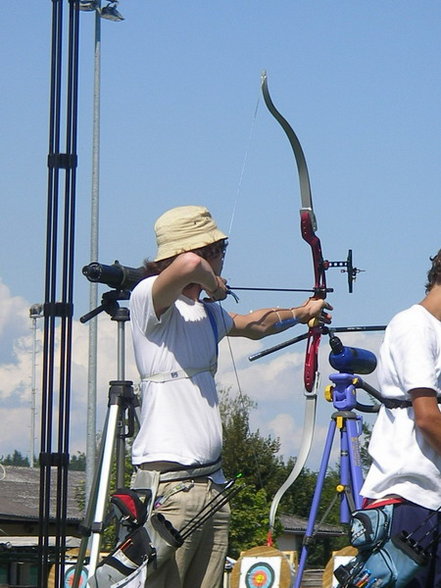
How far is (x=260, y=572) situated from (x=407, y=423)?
10.7ft

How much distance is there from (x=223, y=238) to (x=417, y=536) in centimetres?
101

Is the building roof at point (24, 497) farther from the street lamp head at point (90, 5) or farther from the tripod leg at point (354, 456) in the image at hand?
the tripod leg at point (354, 456)

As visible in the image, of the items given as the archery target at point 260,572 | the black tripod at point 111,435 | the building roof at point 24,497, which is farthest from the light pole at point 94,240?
the black tripod at point 111,435

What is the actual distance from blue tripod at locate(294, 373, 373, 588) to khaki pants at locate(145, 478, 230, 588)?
1.98 m

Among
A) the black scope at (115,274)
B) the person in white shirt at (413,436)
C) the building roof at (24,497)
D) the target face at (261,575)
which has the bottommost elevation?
the building roof at (24,497)

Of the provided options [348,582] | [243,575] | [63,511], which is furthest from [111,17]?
[348,582]

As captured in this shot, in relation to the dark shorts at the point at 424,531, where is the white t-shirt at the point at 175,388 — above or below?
above

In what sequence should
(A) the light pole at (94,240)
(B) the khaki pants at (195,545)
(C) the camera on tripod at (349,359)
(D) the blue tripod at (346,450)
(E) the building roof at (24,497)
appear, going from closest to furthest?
(B) the khaki pants at (195,545), (C) the camera on tripod at (349,359), (D) the blue tripod at (346,450), (A) the light pole at (94,240), (E) the building roof at (24,497)

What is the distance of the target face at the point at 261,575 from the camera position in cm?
618

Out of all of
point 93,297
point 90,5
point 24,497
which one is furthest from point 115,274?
point 24,497

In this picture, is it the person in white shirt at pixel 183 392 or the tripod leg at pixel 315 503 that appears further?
the tripod leg at pixel 315 503

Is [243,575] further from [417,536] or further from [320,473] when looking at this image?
[417,536]

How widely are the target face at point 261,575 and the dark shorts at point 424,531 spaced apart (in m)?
3.15

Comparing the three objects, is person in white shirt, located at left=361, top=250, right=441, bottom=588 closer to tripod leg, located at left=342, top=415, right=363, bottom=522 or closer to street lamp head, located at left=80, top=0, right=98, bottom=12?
tripod leg, located at left=342, top=415, right=363, bottom=522
